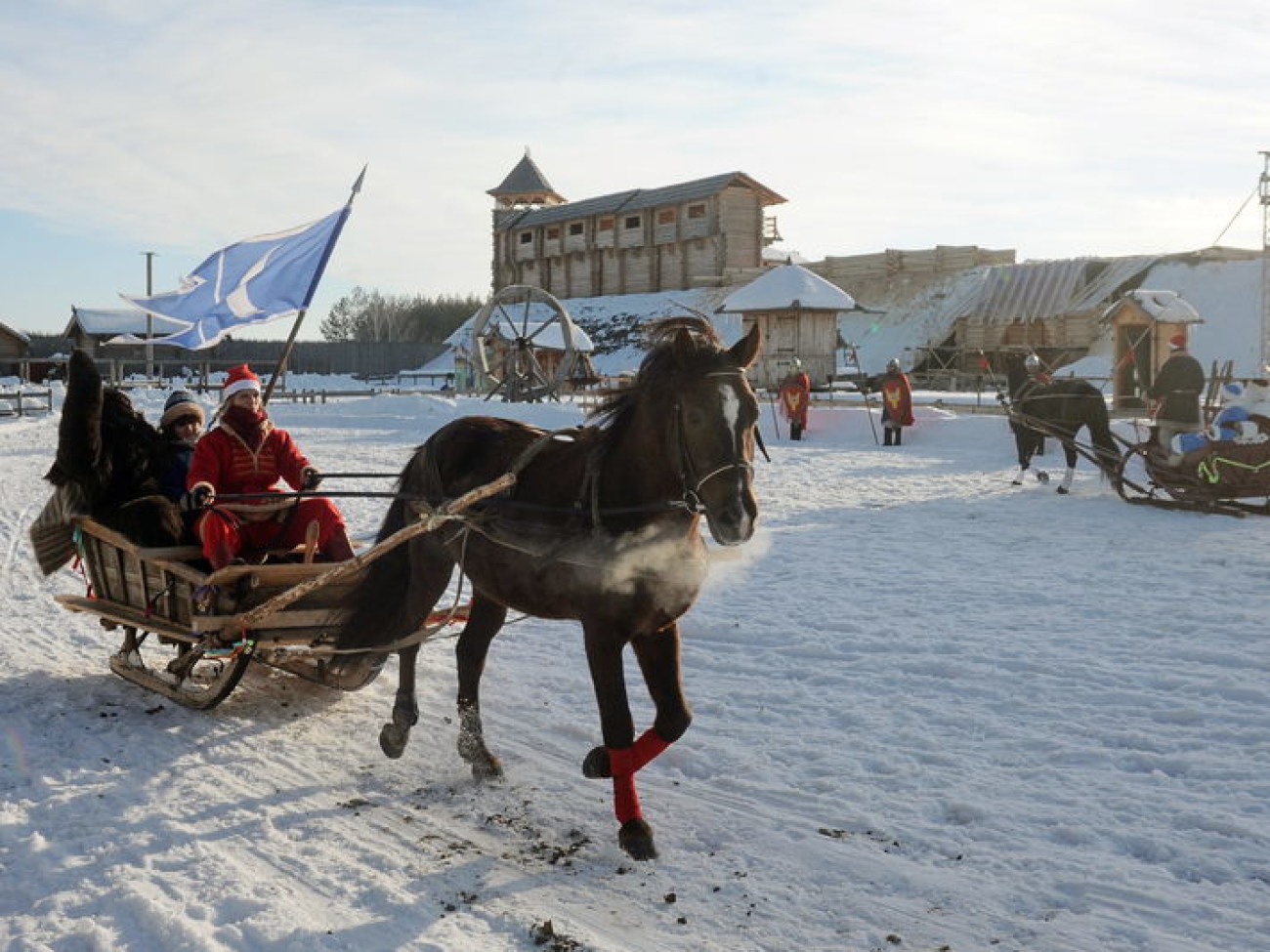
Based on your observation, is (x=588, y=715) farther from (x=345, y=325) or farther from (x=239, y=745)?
(x=345, y=325)

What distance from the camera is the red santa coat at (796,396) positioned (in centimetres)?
2588

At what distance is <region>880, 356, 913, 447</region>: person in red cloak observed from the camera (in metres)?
23.5

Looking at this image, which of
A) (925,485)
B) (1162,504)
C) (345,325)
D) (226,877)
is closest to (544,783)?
(226,877)

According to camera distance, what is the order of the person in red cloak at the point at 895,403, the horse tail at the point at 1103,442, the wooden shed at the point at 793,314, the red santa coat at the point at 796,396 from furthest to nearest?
the wooden shed at the point at 793,314
the red santa coat at the point at 796,396
the person in red cloak at the point at 895,403
the horse tail at the point at 1103,442

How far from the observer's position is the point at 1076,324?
45188 millimetres

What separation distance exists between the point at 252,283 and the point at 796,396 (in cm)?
1923

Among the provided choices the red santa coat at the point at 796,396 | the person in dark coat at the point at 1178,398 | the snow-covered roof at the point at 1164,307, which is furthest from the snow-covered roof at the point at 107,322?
the person in dark coat at the point at 1178,398

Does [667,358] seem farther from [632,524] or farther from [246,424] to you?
[246,424]

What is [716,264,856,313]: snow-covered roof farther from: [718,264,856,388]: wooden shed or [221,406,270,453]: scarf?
[221,406,270,453]: scarf

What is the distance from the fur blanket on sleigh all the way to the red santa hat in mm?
750

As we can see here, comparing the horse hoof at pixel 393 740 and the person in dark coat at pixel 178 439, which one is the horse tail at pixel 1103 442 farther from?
the horse hoof at pixel 393 740

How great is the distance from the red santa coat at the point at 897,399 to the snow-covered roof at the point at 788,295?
11.6 metres

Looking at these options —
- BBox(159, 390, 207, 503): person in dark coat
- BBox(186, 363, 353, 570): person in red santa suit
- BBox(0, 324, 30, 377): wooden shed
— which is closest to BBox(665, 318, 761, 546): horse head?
BBox(186, 363, 353, 570): person in red santa suit

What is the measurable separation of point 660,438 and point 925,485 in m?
13.3
